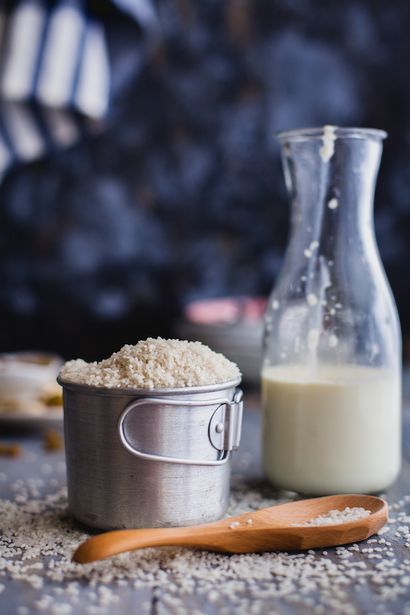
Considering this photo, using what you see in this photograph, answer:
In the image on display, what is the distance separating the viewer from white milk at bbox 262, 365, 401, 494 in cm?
76

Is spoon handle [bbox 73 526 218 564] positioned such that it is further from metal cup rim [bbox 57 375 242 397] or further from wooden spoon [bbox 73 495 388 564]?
metal cup rim [bbox 57 375 242 397]

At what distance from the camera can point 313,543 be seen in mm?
612

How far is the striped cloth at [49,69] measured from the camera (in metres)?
1.44

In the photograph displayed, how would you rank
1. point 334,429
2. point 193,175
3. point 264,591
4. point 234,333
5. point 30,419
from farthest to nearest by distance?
point 193,175, point 234,333, point 30,419, point 334,429, point 264,591

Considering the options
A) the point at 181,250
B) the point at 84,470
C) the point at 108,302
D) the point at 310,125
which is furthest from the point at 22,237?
the point at 84,470

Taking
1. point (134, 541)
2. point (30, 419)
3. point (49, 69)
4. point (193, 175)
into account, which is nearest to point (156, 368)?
point (134, 541)

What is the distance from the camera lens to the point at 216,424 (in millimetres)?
644

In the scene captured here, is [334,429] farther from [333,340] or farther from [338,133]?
[338,133]

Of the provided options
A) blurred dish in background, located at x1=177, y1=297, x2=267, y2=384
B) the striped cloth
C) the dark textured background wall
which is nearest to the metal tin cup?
blurred dish in background, located at x1=177, y1=297, x2=267, y2=384

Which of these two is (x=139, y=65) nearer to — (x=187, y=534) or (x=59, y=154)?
(x=59, y=154)

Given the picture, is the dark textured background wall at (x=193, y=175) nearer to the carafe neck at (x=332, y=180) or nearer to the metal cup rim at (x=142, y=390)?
the carafe neck at (x=332, y=180)

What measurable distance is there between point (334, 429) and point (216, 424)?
0.55 feet

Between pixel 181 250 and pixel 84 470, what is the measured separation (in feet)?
3.75

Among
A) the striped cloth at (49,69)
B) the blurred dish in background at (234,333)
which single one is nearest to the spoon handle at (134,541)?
the blurred dish in background at (234,333)
